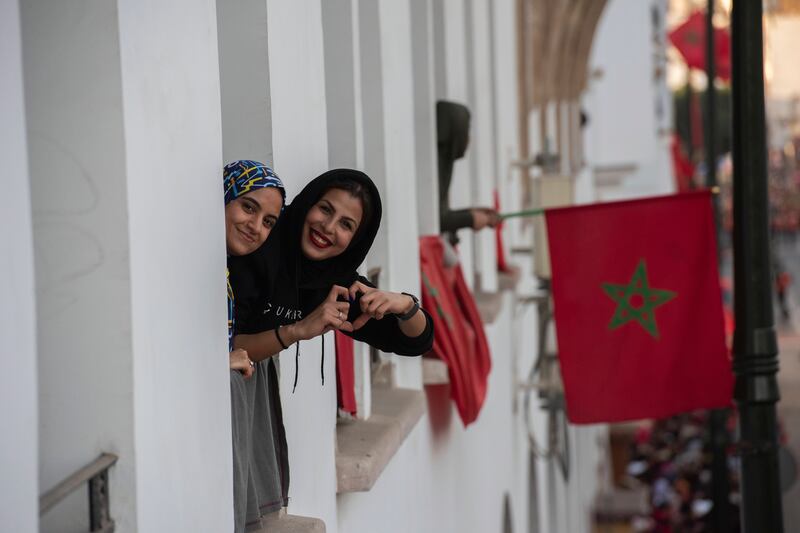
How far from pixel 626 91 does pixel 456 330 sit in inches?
918

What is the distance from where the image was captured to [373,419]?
5375 mm

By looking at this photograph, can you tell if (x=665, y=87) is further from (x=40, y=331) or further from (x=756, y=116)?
(x=40, y=331)

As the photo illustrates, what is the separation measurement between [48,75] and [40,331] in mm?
433

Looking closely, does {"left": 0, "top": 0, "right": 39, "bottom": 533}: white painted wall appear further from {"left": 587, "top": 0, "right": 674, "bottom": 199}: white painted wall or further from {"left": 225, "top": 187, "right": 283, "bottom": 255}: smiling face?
{"left": 587, "top": 0, "right": 674, "bottom": 199}: white painted wall

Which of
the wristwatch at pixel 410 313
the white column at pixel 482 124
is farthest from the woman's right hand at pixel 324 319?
the white column at pixel 482 124

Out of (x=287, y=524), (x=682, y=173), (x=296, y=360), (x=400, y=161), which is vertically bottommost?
(x=287, y=524)

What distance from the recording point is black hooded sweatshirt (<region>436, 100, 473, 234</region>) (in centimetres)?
752

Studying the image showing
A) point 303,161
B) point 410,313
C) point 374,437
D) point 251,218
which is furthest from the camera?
point 374,437

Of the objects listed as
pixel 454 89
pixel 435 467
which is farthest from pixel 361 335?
pixel 454 89

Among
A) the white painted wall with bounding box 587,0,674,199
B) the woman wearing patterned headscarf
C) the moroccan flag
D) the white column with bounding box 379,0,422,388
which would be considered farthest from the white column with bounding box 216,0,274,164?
the white painted wall with bounding box 587,0,674,199

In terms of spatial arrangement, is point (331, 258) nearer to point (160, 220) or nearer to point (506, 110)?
point (160, 220)

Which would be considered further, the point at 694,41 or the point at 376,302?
the point at 694,41

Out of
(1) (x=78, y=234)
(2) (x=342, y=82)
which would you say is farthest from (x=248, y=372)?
Result: (2) (x=342, y=82)

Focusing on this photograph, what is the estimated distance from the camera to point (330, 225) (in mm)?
3666
